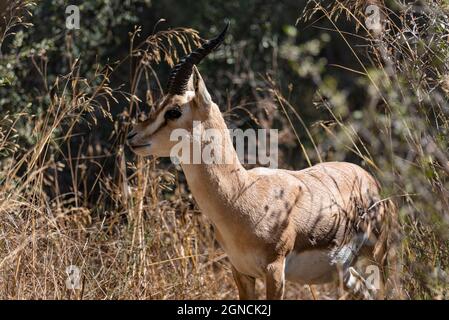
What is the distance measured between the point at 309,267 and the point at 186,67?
1.63 meters

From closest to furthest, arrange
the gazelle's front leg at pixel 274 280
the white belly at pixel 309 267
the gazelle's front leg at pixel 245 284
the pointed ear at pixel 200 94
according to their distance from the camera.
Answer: the gazelle's front leg at pixel 274 280 < the pointed ear at pixel 200 94 < the white belly at pixel 309 267 < the gazelle's front leg at pixel 245 284

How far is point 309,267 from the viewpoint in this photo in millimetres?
6898

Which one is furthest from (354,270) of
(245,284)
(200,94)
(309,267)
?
(200,94)

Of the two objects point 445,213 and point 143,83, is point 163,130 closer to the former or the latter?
point 445,213

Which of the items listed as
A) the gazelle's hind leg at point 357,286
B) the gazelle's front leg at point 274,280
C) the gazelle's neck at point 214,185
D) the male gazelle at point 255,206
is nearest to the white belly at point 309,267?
the male gazelle at point 255,206

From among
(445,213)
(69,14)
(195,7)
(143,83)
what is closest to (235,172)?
(445,213)

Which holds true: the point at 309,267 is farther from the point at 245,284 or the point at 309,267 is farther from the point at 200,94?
the point at 200,94

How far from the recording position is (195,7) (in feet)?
39.9

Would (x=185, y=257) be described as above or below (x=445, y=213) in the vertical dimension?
below

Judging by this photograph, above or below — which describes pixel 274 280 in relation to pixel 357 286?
above

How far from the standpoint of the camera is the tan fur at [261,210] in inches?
258

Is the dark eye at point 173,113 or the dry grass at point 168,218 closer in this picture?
the dry grass at point 168,218

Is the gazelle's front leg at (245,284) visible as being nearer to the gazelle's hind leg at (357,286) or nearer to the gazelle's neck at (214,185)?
the gazelle's neck at (214,185)
